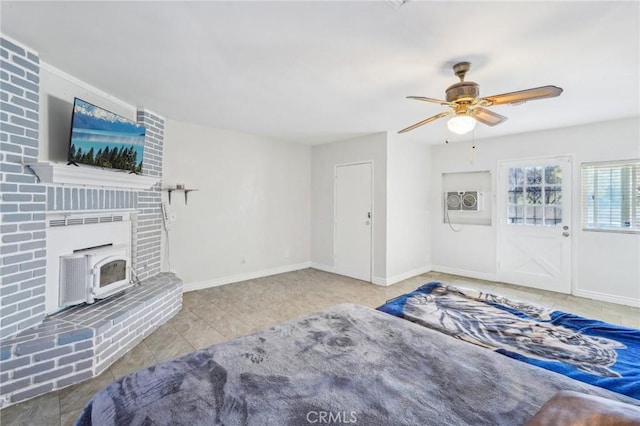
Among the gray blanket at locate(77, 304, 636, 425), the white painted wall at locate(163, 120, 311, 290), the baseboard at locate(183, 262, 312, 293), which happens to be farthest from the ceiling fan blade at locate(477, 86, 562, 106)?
the baseboard at locate(183, 262, 312, 293)

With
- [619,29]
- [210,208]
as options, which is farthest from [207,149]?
[619,29]

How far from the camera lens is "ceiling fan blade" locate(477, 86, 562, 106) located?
196cm

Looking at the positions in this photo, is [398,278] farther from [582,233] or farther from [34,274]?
[34,274]

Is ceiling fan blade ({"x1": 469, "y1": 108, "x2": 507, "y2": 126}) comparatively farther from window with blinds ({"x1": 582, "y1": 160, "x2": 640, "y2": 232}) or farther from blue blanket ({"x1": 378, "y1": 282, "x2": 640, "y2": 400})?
window with blinds ({"x1": 582, "y1": 160, "x2": 640, "y2": 232})

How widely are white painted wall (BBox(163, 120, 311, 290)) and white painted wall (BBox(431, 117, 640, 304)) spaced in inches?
122

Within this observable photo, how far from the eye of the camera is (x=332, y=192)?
545 cm

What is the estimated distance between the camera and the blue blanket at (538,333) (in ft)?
4.39

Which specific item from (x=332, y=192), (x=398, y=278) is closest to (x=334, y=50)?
(x=332, y=192)

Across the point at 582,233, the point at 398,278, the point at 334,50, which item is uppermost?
the point at 334,50

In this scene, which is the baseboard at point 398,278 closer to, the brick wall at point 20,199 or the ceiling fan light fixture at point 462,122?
the ceiling fan light fixture at point 462,122

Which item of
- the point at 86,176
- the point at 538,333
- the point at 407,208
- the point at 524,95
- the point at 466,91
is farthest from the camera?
the point at 407,208

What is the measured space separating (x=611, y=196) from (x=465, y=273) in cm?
230

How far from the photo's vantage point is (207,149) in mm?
4387

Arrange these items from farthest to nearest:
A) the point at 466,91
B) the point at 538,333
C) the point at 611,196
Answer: the point at 611,196 → the point at 466,91 → the point at 538,333
